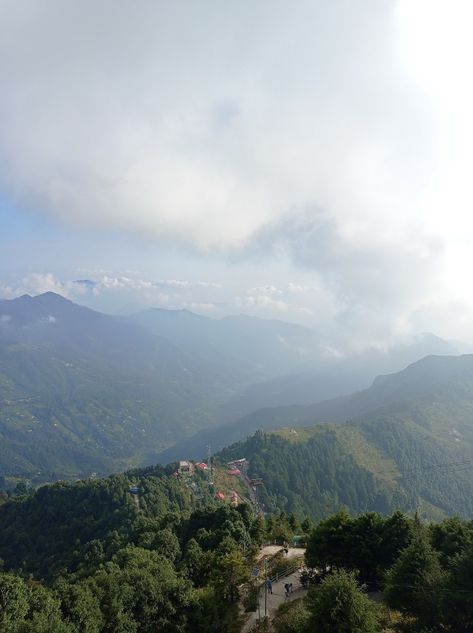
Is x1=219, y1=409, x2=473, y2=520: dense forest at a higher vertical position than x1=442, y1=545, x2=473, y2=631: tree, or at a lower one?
lower

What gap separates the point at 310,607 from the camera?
27953 mm

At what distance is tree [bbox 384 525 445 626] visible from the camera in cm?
2988

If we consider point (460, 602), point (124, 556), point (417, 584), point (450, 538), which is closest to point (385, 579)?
point (417, 584)

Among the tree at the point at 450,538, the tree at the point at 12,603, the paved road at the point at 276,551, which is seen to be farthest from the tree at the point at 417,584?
the tree at the point at 12,603

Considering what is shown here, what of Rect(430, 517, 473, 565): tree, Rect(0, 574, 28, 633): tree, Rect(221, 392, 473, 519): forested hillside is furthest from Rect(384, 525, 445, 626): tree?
Rect(221, 392, 473, 519): forested hillside

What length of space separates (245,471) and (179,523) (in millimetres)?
101469

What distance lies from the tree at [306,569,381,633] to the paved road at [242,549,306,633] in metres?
14.6

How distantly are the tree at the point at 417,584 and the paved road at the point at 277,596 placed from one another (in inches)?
499

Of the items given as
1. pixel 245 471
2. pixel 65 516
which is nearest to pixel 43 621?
pixel 65 516

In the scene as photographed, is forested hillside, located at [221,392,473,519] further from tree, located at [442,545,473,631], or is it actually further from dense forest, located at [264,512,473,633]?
tree, located at [442,545,473,631]

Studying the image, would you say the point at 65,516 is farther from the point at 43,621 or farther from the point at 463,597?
the point at 463,597

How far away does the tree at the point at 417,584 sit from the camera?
29.9 meters

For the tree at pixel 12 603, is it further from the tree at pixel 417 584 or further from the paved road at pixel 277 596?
the tree at pixel 417 584

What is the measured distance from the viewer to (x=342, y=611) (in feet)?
86.9
